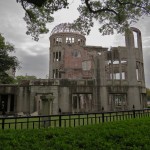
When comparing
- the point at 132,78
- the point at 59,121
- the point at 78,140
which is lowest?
the point at 78,140

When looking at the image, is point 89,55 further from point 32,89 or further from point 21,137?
point 21,137

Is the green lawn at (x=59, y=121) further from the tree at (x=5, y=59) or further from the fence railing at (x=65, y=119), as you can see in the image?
the tree at (x=5, y=59)

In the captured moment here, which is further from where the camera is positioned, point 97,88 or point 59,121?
point 97,88

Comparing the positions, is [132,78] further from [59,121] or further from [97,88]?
[59,121]

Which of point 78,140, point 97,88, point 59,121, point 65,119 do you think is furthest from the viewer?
point 97,88

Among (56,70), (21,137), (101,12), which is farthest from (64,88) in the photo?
(21,137)

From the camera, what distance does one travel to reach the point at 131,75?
26.5 m

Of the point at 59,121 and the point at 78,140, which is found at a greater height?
the point at 59,121

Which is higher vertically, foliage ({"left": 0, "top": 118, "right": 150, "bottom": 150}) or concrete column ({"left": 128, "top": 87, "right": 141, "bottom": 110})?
concrete column ({"left": 128, "top": 87, "right": 141, "bottom": 110})

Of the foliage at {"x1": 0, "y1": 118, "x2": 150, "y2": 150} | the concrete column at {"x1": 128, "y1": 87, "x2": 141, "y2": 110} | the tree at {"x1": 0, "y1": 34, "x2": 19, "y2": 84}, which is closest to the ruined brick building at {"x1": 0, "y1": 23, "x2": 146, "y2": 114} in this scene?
the concrete column at {"x1": 128, "y1": 87, "x2": 141, "y2": 110}

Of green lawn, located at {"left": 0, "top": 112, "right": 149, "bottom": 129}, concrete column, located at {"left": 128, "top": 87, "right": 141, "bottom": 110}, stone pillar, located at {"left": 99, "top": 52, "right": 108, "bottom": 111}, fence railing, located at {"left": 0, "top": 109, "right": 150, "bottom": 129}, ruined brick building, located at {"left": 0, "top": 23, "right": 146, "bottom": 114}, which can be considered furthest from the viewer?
concrete column, located at {"left": 128, "top": 87, "right": 141, "bottom": 110}

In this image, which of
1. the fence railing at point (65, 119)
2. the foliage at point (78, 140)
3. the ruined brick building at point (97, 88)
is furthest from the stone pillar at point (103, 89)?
the foliage at point (78, 140)

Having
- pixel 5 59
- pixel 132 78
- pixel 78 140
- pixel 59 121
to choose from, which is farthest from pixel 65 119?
pixel 5 59

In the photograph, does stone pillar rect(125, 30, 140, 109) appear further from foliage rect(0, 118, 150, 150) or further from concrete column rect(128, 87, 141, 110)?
foliage rect(0, 118, 150, 150)
